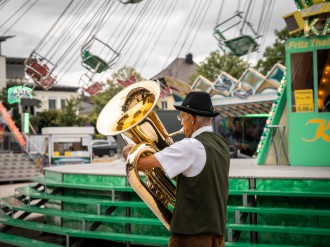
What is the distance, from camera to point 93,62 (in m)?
12.1

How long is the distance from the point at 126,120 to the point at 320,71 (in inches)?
253

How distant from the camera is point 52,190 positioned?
8.98 meters

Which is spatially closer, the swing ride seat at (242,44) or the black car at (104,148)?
the swing ride seat at (242,44)

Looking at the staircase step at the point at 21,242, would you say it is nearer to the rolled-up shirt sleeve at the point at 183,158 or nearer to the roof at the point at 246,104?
the rolled-up shirt sleeve at the point at 183,158

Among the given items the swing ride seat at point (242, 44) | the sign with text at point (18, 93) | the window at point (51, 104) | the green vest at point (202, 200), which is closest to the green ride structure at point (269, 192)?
the swing ride seat at point (242, 44)

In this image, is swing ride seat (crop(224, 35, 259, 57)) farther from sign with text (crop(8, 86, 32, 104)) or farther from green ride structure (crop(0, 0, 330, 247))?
sign with text (crop(8, 86, 32, 104))

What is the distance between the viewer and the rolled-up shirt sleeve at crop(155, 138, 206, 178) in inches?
126

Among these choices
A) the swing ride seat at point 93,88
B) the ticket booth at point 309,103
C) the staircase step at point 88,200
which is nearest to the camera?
the staircase step at point 88,200

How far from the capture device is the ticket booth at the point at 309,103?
905cm

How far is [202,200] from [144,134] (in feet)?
2.34

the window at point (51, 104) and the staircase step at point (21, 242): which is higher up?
the window at point (51, 104)

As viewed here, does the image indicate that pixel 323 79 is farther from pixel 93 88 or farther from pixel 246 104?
pixel 246 104

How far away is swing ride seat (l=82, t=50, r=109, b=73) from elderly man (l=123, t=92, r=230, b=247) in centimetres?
888

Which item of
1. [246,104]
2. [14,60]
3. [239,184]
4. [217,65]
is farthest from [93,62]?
[14,60]
